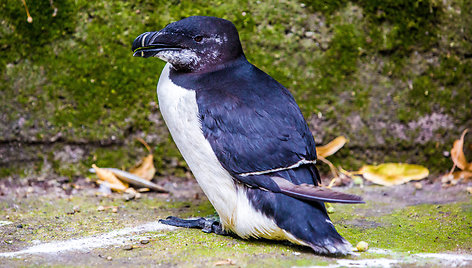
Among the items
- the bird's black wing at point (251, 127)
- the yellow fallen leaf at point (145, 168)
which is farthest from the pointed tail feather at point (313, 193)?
→ the yellow fallen leaf at point (145, 168)

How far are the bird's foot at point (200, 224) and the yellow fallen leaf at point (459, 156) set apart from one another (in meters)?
2.00

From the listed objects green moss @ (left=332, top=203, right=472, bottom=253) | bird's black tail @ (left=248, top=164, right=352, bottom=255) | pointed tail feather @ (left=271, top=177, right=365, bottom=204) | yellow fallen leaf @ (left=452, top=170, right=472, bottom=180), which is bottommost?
yellow fallen leaf @ (left=452, top=170, right=472, bottom=180)

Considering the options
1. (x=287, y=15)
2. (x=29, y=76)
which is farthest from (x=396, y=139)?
(x=29, y=76)

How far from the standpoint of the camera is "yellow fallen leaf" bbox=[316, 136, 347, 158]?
165 inches

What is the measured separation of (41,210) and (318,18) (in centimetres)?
228

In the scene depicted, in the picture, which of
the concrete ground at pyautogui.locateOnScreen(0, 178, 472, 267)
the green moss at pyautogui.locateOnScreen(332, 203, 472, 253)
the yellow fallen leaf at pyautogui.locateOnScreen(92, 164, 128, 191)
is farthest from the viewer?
the yellow fallen leaf at pyautogui.locateOnScreen(92, 164, 128, 191)

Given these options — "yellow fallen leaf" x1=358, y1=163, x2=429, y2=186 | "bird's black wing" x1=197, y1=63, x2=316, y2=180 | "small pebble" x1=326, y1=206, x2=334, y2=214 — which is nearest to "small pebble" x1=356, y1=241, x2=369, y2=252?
"bird's black wing" x1=197, y1=63, x2=316, y2=180

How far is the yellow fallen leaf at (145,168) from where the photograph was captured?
4.17m

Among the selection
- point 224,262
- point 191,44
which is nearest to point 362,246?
point 224,262

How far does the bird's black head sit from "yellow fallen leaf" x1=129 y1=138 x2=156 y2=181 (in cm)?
121

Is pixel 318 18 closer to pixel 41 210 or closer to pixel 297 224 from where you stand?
pixel 297 224

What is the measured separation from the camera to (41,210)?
3.55 meters

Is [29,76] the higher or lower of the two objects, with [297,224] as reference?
higher

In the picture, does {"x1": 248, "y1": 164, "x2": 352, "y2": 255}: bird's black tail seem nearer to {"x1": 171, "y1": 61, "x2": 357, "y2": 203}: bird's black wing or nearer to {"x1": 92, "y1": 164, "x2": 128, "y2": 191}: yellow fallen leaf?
{"x1": 171, "y1": 61, "x2": 357, "y2": 203}: bird's black wing
